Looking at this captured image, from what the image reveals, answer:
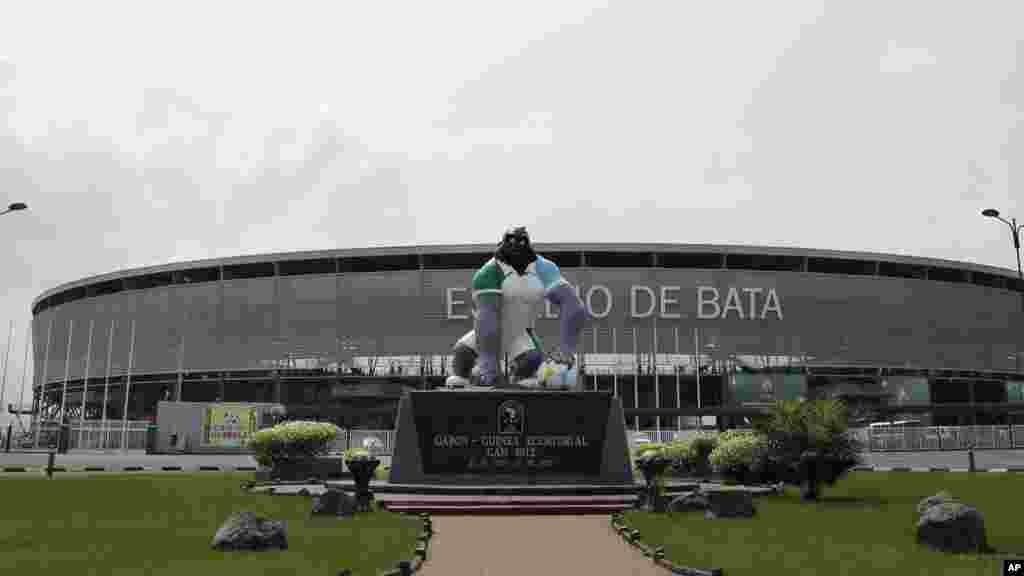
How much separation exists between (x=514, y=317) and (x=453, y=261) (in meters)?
48.6

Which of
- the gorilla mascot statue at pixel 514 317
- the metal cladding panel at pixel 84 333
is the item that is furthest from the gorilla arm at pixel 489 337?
the metal cladding panel at pixel 84 333

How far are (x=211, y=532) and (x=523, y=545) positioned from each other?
4.74 m

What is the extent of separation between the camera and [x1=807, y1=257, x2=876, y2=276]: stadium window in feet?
240

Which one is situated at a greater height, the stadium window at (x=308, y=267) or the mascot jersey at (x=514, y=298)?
the stadium window at (x=308, y=267)

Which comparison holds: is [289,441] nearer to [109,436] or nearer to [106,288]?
[109,436]

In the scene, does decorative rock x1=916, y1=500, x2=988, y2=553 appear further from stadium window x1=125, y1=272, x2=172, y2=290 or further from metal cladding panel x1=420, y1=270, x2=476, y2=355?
stadium window x1=125, y1=272, x2=172, y2=290

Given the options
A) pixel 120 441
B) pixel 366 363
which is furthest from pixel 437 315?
pixel 120 441

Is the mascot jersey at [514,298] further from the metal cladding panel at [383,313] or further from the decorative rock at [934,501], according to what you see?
the metal cladding panel at [383,313]

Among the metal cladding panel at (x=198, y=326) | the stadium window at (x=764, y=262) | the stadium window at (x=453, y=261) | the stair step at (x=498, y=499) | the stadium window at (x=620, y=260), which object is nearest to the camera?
the stair step at (x=498, y=499)

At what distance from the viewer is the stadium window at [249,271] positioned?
73.8m

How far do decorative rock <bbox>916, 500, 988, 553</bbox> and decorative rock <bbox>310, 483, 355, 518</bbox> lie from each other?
913 cm

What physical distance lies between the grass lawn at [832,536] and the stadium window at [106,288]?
7486 cm

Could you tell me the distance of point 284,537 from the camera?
1082 cm

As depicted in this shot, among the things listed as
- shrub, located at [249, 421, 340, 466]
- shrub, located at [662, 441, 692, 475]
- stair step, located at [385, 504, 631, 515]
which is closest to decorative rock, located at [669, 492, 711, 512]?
stair step, located at [385, 504, 631, 515]
